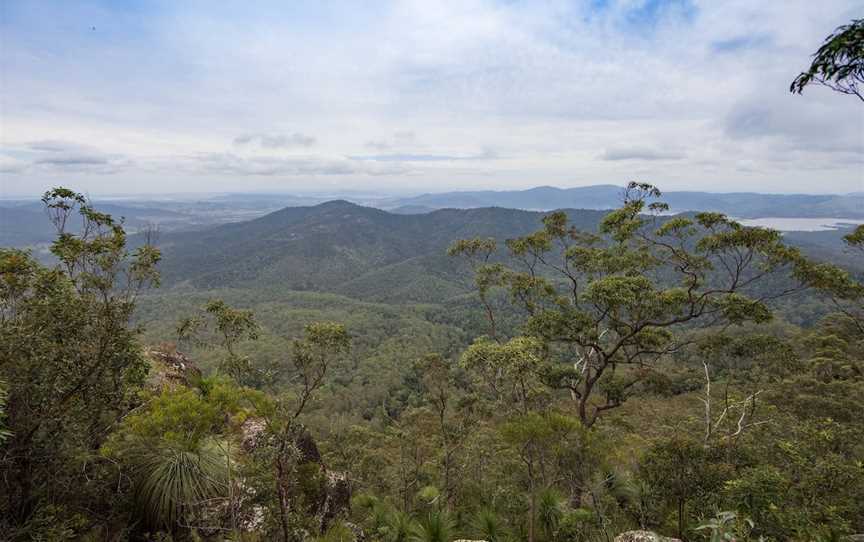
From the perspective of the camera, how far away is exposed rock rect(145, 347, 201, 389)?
395 inches

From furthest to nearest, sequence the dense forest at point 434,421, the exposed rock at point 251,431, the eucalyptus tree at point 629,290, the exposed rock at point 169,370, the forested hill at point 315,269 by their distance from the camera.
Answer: the forested hill at point 315,269, the eucalyptus tree at point 629,290, the exposed rock at point 169,370, the exposed rock at point 251,431, the dense forest at point 434,421

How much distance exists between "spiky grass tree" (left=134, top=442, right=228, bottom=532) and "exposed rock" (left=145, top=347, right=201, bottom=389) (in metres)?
3.66

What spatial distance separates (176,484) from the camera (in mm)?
6043

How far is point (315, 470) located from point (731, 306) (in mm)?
10587

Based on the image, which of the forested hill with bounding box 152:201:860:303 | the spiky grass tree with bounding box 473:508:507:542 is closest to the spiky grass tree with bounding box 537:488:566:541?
the spiky grass tree with bounding box 473:508:507:542

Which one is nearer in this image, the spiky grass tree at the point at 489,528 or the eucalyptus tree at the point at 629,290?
the spiky grass tree at the point at 489,528

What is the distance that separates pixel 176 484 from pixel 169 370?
6.03 m

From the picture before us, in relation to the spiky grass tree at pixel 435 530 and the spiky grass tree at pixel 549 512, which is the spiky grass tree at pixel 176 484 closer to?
the spiky grass tree at pixel 435 530

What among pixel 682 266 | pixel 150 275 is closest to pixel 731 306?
pixel 682 266

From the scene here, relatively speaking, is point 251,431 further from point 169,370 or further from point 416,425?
point 416,425

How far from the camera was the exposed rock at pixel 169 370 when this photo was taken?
32.9 ft

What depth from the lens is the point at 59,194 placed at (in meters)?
5.75

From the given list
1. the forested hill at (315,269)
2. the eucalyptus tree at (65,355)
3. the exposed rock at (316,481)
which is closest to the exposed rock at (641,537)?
the exposed rock at (316,481)

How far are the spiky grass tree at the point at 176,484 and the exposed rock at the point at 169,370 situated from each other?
366cm
